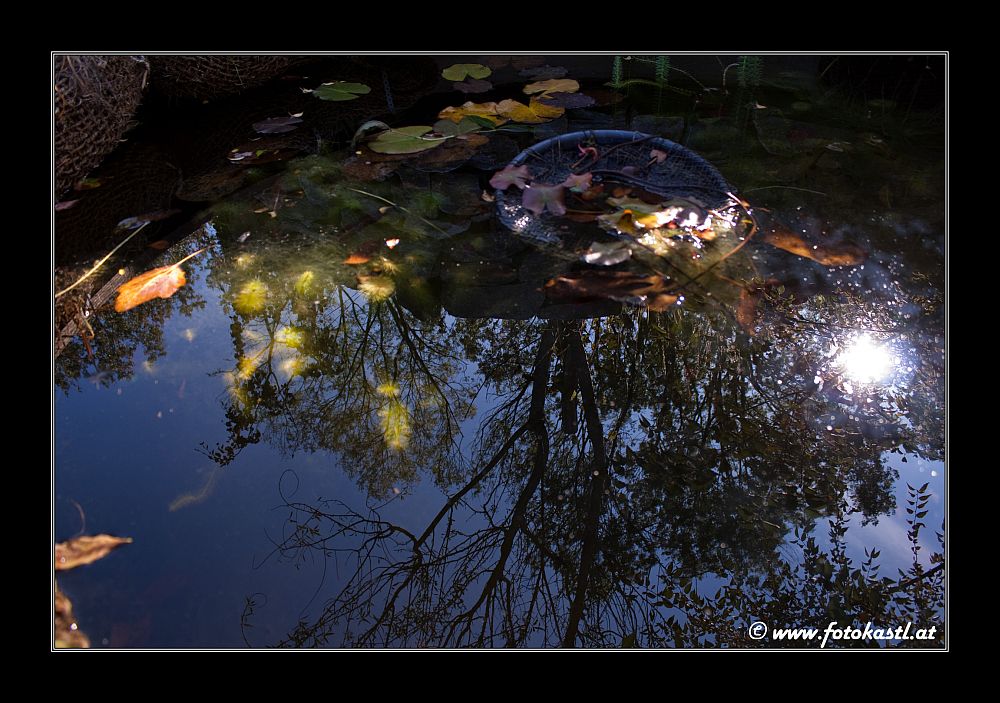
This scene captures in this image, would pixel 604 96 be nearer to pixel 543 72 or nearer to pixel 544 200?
pixel 543 72

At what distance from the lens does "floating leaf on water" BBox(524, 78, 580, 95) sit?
3.35m

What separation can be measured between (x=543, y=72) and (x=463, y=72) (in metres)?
0.44

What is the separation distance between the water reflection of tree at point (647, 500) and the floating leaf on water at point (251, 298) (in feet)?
2.38

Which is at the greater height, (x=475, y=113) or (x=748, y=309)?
(x=475, y=113)

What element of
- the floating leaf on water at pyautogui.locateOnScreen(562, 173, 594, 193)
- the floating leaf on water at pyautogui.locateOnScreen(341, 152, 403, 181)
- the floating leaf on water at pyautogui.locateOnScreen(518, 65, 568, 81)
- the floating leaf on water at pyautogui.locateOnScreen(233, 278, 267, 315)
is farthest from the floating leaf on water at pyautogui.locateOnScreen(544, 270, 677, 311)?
the floating leaf on water at pyautogui.locateOnScreen(518, 65, 568, 81)

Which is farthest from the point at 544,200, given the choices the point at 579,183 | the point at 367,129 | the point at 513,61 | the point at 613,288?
the point at 513,61

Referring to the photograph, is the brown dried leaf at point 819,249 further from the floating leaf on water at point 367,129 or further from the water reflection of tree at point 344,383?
the floating leaf on water at point 367,129

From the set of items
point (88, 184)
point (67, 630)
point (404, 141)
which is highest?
point (404, 141)

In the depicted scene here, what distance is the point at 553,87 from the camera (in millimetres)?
3367

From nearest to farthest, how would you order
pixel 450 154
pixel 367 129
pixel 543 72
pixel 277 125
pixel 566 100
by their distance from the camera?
pixel 450 154 → pixel 367 129 → pixel 277 125 → pixel 566 100 → pixel 543 72

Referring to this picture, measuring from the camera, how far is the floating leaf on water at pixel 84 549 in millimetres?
1477

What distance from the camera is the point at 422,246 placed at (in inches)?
92.8

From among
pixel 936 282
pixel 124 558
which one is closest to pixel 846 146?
pixel 936 282

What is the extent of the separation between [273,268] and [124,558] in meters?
1.08
